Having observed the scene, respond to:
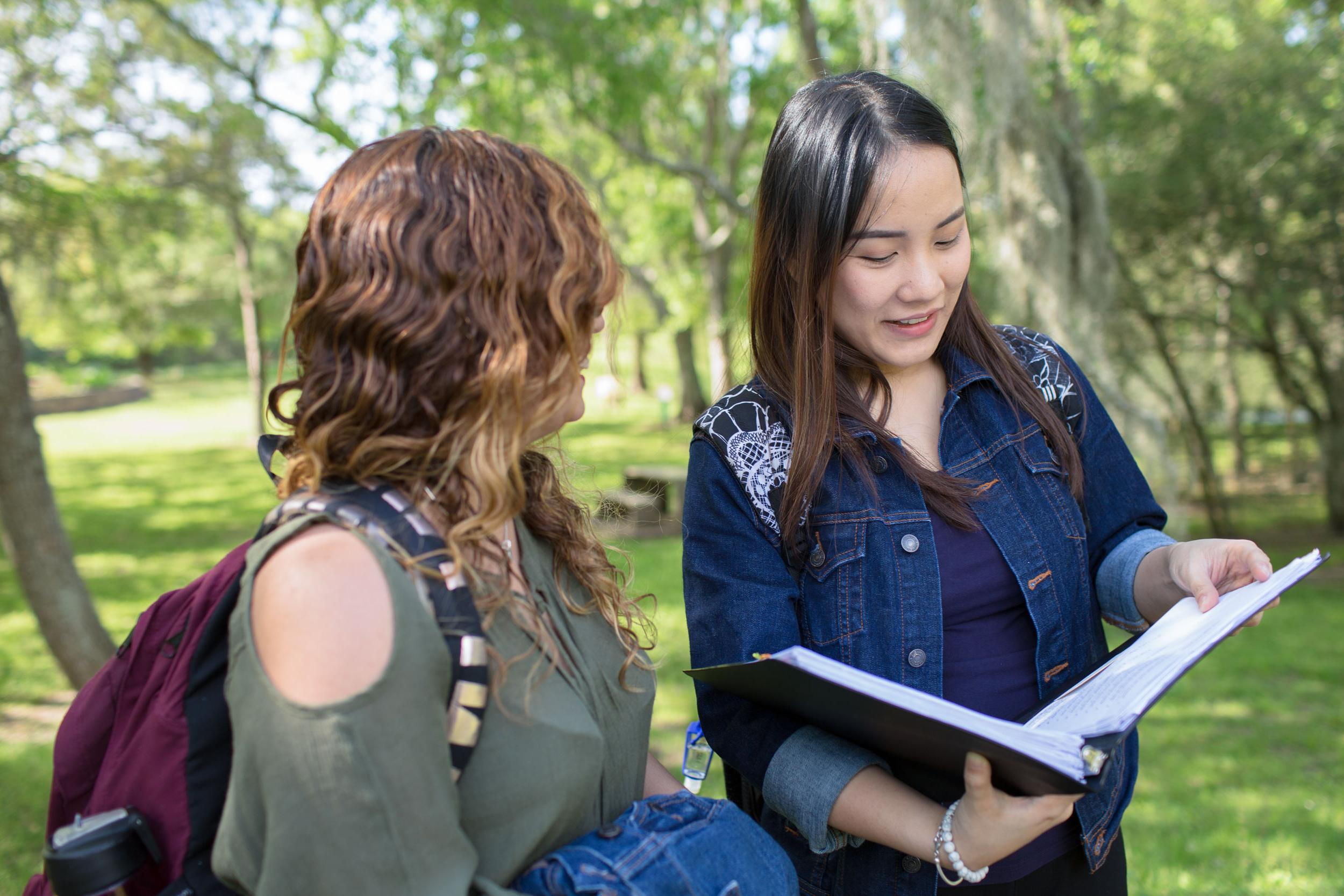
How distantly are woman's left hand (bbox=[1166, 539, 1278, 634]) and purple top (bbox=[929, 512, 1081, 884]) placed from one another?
26cm

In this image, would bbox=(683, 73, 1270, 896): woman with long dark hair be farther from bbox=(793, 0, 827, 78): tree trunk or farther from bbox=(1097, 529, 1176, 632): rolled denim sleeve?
bbox=(793, 0, 827, 78): tree trunk

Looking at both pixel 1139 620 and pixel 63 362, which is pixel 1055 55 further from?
pixel 63 362

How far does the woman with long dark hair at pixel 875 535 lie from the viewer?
5.07 feet

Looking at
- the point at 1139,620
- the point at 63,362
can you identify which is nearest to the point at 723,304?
the point at 1139,620

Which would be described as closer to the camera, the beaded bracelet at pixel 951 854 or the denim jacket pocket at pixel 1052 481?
the beaded bracelet at pixel 951 854

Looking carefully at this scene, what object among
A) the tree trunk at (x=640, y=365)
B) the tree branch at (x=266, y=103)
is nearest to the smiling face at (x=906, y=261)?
the tree branch at (x=266, y=103)

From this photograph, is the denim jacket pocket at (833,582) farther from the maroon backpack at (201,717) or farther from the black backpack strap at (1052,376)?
the maroon backpack at (201,717)

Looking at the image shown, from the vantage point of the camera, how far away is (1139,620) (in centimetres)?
173

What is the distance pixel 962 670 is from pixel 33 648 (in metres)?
7.61

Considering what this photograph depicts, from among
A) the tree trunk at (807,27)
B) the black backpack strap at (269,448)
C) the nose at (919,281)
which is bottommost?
the black backpack strap at (269,448)

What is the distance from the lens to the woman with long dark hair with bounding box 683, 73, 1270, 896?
5.07 feet

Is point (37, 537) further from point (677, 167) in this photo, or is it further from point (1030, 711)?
point (677, 167)

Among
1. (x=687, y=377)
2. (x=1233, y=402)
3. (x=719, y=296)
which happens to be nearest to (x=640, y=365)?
(x=687, y=377)

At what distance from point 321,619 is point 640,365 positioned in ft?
101
